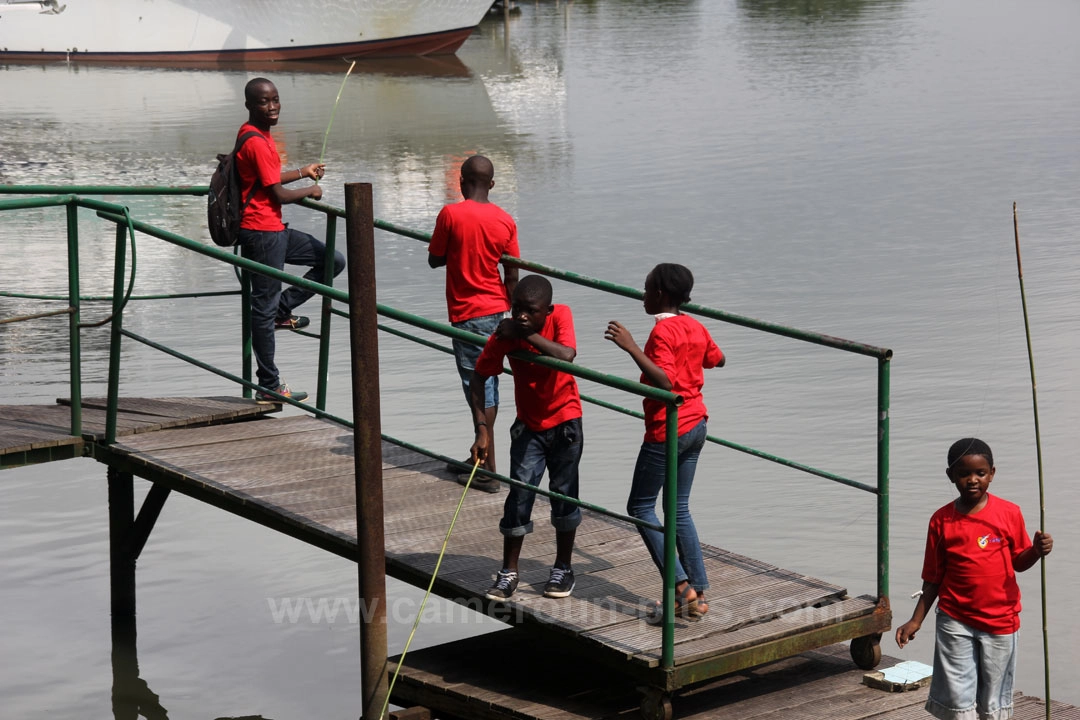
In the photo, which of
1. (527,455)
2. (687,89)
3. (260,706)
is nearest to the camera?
(527,455)

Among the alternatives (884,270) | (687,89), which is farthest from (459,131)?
(884,270)

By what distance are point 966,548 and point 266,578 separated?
5.30 meters

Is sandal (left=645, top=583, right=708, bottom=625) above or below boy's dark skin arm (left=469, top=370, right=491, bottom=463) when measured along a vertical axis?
below

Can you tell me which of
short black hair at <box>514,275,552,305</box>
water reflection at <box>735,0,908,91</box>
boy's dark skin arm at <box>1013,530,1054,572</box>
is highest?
water reflection at <box>735,0,908,91</box>

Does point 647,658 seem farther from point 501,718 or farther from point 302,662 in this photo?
point 302,662

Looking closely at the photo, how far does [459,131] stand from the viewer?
29.5 meters

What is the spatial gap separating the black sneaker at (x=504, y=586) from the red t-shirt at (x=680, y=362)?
2.64 ft

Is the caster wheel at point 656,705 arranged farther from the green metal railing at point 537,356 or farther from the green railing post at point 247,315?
the green railing post at point 247,315

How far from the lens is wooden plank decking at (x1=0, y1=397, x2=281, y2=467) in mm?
7500

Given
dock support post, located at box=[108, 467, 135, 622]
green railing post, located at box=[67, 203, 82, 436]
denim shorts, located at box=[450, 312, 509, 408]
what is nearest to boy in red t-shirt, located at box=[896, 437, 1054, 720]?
denim shorts, located at box=[450, 312, 509, 408]

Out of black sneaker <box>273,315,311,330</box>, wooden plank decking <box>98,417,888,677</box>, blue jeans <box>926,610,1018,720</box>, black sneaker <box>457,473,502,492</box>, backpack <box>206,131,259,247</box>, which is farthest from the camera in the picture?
black sneaker <box>273,315,311,330</box>

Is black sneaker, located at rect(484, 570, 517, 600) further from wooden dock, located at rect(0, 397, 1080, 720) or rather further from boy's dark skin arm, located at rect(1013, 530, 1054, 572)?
boy's dark skin arm, located at rect(1013, 530, 1054, 572)

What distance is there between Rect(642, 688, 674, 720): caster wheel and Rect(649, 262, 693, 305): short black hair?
141 centimetres

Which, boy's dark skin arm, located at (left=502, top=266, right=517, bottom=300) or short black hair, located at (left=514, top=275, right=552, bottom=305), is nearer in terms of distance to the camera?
short black hair, located at (left=514, top=275, right=552, bottom=305)
